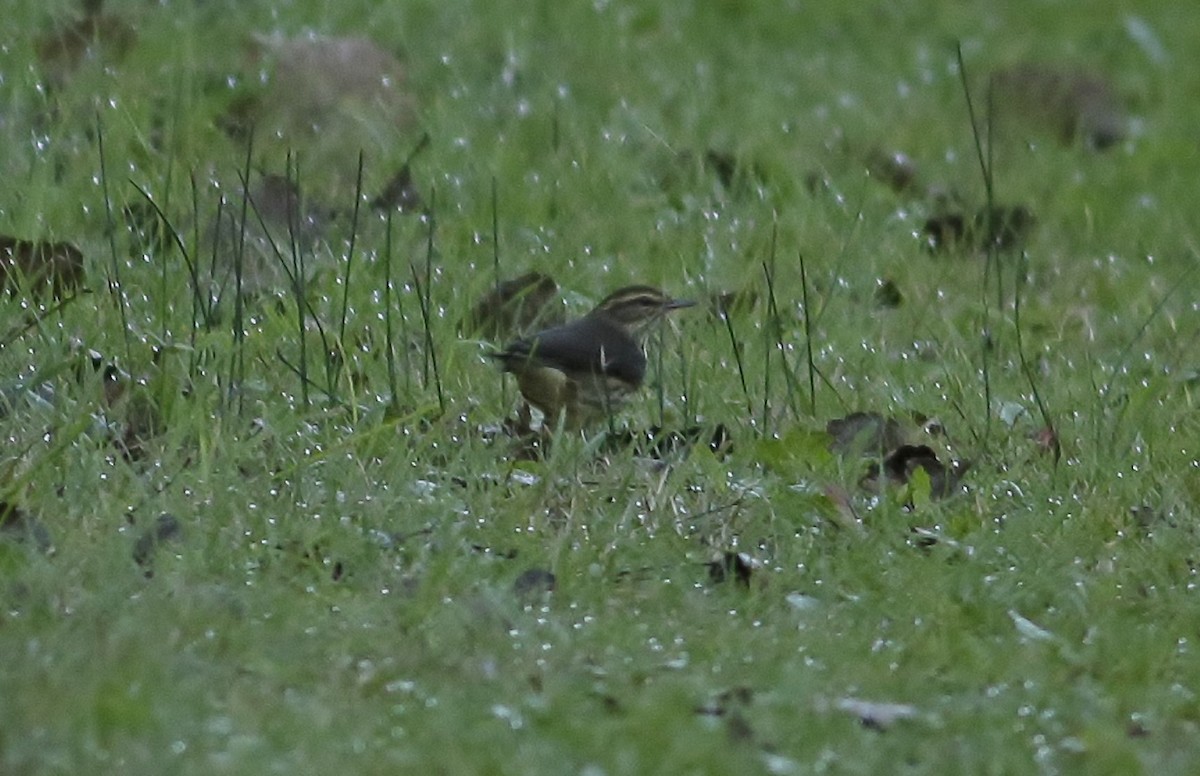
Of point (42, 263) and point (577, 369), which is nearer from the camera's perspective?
point (577, 369)

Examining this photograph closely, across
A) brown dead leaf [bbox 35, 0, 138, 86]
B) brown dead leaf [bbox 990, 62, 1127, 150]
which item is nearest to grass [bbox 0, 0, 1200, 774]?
brown dead leaf [bbox 35, 0, 138, 86]

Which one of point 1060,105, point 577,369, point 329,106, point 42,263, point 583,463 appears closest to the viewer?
point 583,463

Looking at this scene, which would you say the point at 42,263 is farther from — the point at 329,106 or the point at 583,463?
the point at 329,106

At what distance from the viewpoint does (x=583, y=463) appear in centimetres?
589

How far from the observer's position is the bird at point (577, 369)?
20.7ft

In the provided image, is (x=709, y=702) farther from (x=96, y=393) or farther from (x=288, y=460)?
(x=96, y=393)

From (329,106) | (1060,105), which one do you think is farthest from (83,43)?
(1060,105)

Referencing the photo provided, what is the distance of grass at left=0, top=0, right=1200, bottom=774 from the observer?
4270 millimetres

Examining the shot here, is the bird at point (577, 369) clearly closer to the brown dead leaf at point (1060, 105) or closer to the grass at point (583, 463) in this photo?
the grass at point (583, 463)

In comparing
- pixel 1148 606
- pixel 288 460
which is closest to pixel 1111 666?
pixel 1148 606

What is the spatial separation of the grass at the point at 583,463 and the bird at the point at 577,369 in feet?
0.33

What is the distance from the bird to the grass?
99 mm

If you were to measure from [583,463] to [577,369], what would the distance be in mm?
502

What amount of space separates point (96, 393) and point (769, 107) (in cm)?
463
